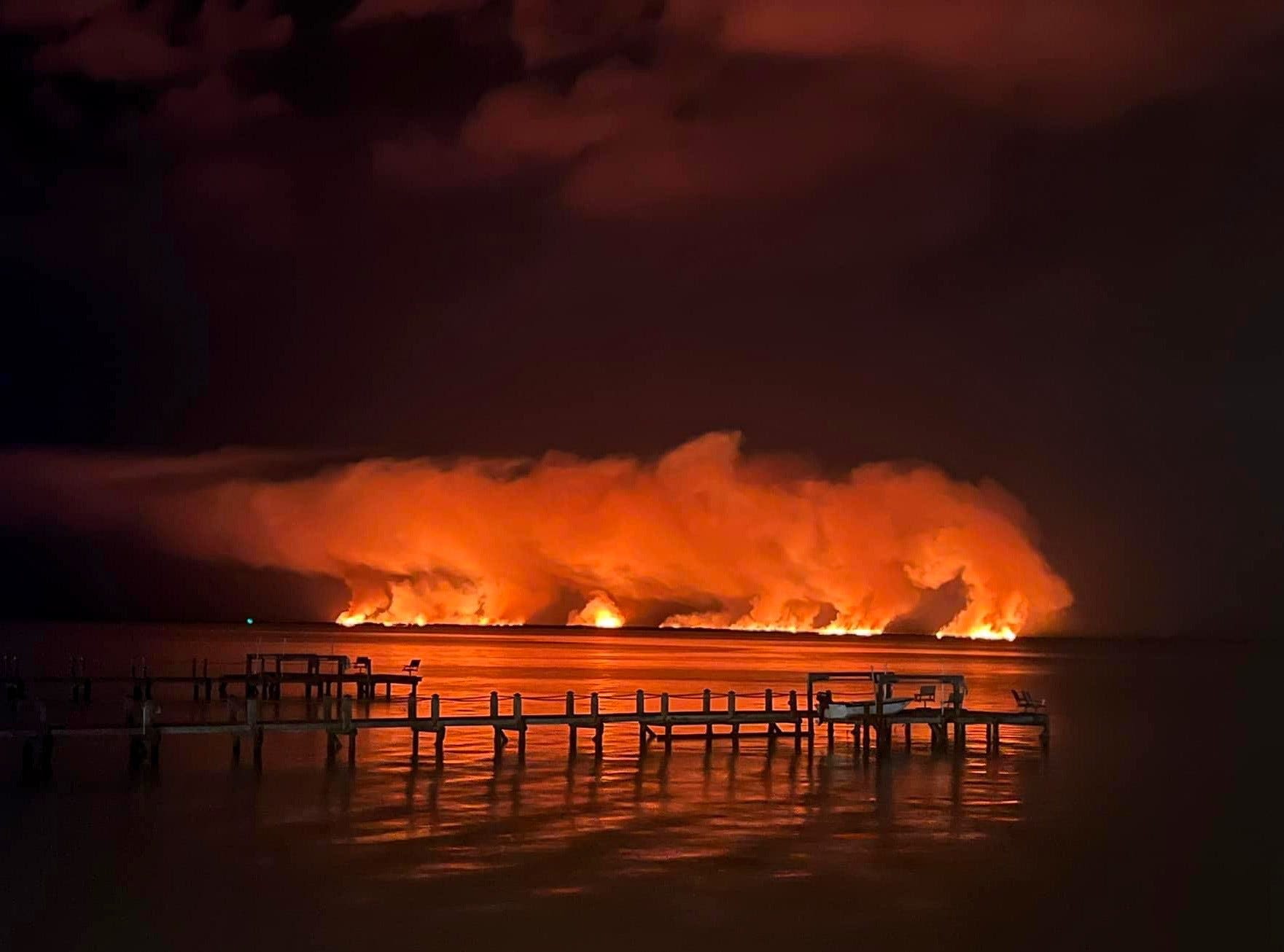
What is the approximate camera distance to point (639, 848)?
31.5 metres

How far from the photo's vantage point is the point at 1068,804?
39969mm

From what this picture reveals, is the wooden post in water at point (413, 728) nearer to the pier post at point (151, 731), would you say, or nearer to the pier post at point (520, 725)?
the pier post at point (520, 725)

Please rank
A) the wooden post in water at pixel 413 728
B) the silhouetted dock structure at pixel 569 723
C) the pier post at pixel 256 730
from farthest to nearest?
the wooden post in water at pixel 413 728
the pier post at pixel 256 730
the silhouetted dock structure at pixel 569 723

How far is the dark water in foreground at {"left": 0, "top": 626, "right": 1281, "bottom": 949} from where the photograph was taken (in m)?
24.8

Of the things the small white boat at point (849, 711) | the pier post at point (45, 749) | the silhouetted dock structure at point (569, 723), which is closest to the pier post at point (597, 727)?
the silhouetted dock structure at point (569, 723)

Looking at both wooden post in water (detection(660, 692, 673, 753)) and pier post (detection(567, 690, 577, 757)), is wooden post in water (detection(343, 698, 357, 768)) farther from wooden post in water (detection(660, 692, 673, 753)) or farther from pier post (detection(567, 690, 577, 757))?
wooden post in water (detection(660, 692, 673, 753))

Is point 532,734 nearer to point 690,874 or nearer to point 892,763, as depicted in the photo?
point 892,763

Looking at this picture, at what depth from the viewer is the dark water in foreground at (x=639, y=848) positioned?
24.8 m

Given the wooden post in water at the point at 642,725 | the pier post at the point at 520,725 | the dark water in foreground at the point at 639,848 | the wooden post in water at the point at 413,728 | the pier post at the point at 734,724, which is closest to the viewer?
the dark water in foreground at the point at 639,848

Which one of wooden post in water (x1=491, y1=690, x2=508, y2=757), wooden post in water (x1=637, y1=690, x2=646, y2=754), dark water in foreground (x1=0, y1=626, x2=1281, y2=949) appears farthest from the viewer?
wooden post in water (x1=637, y1=690, x2=646, y2=754)

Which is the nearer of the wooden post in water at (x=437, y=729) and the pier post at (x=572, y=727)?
the wooden post in water at (x=437, y=729)

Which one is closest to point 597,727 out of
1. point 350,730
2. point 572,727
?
point 572,727

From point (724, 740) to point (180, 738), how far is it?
2036 cm

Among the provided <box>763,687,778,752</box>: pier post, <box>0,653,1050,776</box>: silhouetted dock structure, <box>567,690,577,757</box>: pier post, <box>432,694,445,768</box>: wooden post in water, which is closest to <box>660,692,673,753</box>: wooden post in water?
<box>0,653,1050,776</box>: silhouetted dock structure
